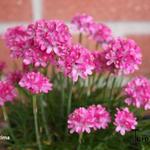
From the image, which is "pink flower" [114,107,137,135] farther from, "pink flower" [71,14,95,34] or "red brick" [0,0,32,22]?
"red brick" [0,0,32,22]

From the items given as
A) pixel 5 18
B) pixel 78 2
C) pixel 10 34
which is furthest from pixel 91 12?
pixel 10 34

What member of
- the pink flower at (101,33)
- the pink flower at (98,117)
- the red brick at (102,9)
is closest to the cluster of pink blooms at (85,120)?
the pink flower at (98,117)

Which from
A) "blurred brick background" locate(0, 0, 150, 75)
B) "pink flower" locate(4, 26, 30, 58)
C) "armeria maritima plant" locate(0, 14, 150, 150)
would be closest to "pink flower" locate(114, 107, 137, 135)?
"armeria maritima plant" locate(0, 14, 150, 150)

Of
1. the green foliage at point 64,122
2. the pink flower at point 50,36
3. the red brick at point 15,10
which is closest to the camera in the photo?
the pink flower at point 50,36

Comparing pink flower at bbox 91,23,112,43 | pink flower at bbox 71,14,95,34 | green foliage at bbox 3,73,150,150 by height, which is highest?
pink flower at bbox 71,14,95,34

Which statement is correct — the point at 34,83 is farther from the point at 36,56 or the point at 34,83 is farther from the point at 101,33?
the point at 101,33

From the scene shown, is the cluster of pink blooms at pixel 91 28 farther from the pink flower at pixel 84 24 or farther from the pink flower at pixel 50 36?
the pink flower at pixel 50 36
